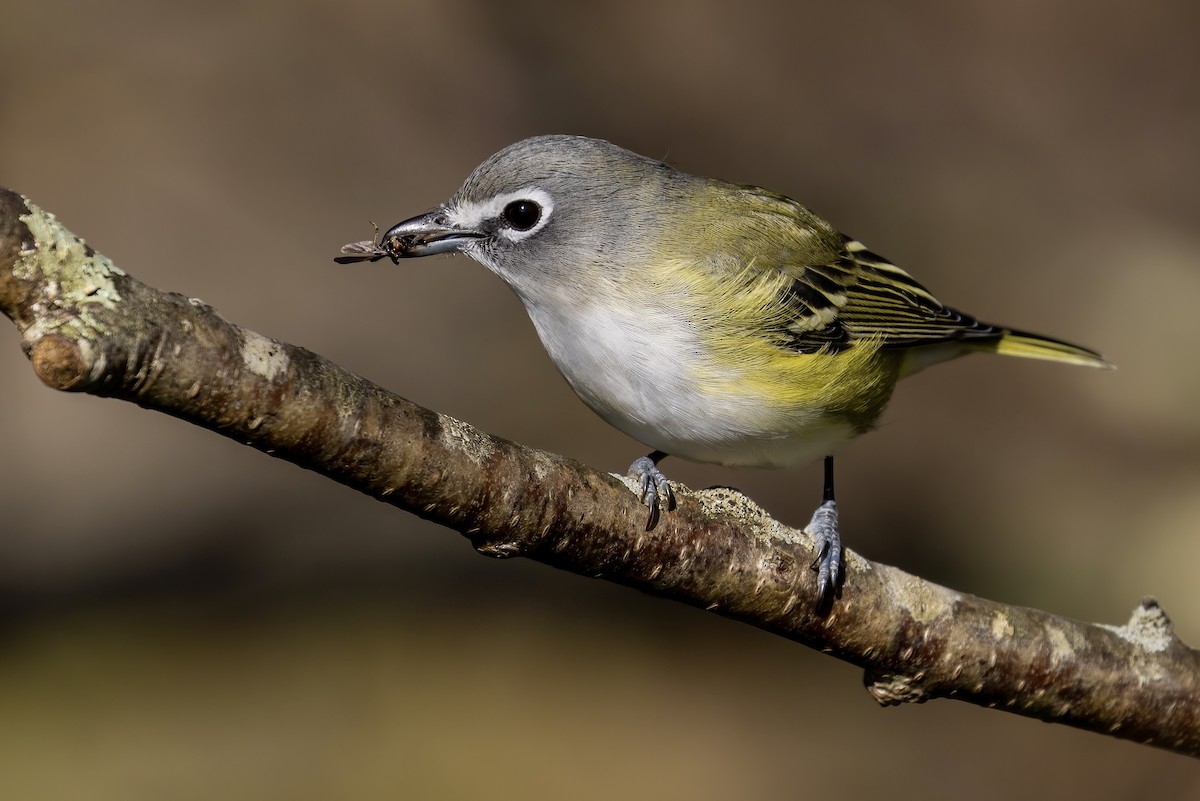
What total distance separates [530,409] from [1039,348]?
3606mm

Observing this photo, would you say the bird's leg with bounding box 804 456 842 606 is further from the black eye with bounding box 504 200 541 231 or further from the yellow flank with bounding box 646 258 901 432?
the black eye with bounding box 504 200 541 231

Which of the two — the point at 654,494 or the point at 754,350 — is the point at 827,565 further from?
the point at 754,350

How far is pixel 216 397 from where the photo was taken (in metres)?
2.33

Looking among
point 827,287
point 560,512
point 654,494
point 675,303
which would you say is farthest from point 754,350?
point 560,512

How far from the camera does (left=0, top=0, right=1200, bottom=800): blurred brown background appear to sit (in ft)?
21.8

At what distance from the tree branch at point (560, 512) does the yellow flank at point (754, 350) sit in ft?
2.07

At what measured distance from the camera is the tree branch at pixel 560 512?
84.5 inches

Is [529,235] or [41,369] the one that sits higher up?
[529,235]

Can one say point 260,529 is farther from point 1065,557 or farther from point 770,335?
point 1065,557

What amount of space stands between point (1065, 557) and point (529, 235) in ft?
18.7

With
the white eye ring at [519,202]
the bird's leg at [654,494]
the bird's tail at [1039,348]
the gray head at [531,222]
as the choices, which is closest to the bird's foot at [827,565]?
the bird's leg at [654,494]

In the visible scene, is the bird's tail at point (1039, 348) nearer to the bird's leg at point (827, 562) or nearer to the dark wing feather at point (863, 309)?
the dark wing feather at point (863, 309)

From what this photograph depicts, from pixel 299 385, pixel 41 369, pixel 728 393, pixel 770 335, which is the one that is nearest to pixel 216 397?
pixel 299 385

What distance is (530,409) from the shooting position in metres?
8.13
